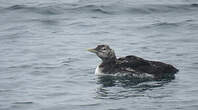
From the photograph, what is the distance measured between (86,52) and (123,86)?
4675mm

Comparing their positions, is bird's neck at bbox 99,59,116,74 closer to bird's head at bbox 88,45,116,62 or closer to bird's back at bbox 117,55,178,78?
bird's head at bbox 88,45,116,62

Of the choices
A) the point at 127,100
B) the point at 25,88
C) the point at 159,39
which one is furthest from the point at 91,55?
the point at 127,100

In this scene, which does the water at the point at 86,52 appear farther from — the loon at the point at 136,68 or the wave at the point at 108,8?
the loon at the point at 136,68

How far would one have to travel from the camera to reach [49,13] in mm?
26266

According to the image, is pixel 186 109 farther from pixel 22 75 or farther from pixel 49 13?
pixel 49 13

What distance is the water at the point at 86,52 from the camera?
1512 centimetres

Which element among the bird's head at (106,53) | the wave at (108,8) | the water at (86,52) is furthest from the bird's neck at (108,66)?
the wave at (108,8)

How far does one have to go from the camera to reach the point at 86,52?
2095 cm

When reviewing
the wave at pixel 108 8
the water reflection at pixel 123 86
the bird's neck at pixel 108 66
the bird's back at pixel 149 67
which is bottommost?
the water reflection at pixel 123 86

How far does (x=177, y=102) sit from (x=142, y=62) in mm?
2957

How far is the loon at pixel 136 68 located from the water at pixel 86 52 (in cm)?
29

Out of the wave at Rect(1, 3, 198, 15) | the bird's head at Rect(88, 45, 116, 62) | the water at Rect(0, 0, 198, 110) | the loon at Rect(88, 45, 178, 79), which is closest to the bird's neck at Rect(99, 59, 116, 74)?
the loon at Rect(88, 45, 178, 79)

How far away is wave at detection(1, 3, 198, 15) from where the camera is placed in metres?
26.0

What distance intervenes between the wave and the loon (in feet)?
26.2
